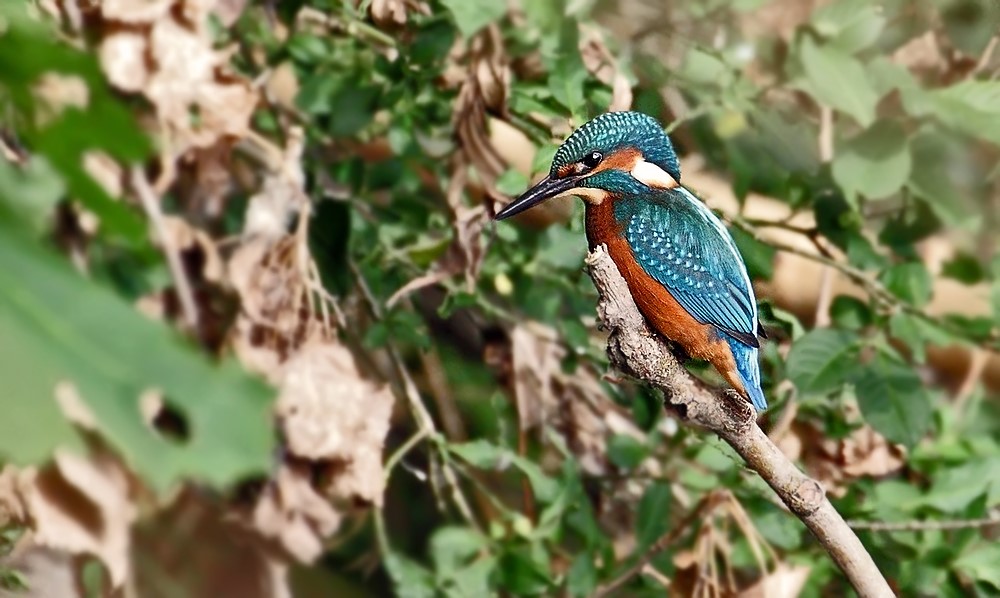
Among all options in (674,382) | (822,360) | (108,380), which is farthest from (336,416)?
(108,380)

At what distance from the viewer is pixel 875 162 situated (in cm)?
110

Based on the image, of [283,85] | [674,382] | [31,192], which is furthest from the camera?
[283,85]

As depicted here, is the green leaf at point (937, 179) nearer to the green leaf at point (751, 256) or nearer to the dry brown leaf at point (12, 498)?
the green leaf at point (751, 256)

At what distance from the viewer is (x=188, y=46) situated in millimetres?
1036

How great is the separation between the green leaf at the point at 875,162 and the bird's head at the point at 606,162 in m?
0.52

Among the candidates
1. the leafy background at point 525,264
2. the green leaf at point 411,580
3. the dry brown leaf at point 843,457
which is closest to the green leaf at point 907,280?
the leafy background at point 525,264

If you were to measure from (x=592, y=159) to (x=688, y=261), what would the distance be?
61 mm

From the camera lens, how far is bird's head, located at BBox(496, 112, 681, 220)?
1.91 feet

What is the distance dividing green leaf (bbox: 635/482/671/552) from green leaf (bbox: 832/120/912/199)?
0.93 feet

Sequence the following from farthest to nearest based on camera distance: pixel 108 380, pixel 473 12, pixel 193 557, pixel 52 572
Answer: pixel 193 557
pixel 52 572
pixel 473 12
pixel 108 380

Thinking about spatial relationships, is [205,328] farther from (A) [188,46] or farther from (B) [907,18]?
(B) [907,18]

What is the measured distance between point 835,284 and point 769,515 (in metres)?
0.39

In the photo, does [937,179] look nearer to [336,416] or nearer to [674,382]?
[336,416]

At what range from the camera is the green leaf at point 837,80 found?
3.49 feet
